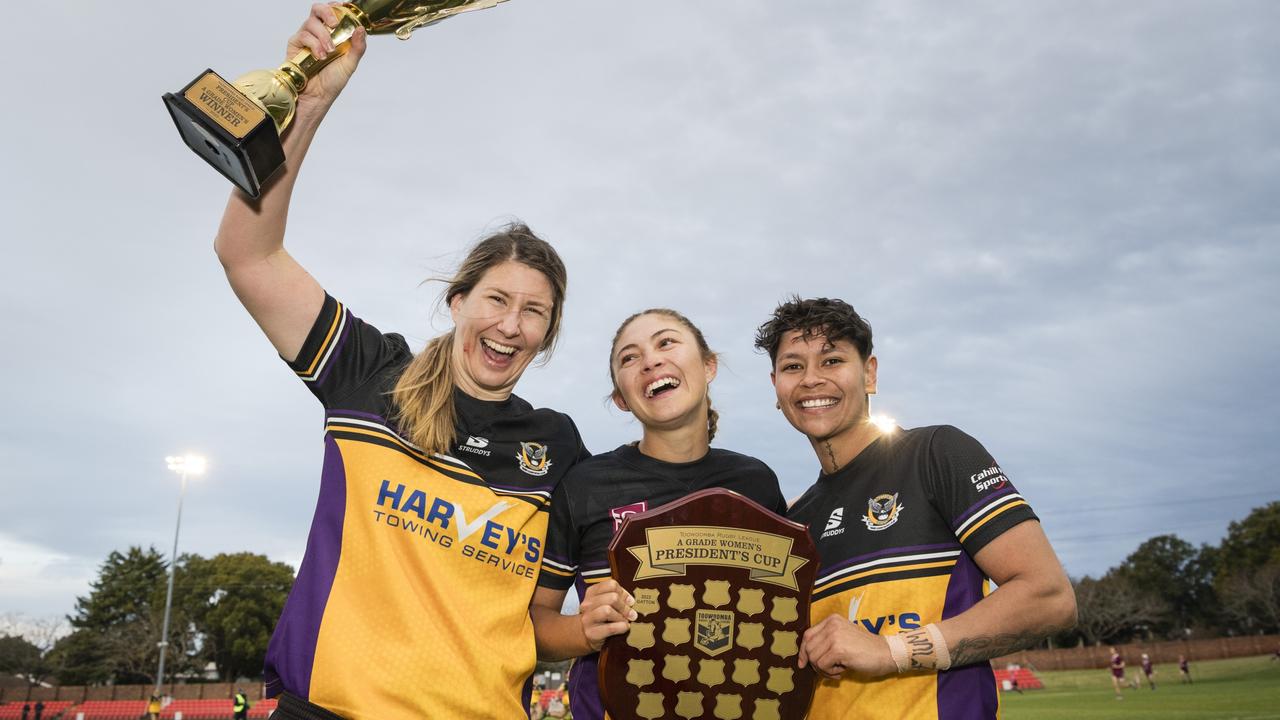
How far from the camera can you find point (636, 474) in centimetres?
378

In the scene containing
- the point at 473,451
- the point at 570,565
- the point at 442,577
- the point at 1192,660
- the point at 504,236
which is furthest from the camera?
the point at 1192,660

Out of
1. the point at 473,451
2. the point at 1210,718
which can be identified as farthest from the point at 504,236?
the point at 1210,718

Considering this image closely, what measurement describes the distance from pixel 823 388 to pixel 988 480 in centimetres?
91

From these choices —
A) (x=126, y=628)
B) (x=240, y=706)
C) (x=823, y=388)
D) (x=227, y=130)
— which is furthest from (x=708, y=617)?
(x=126, y=628)

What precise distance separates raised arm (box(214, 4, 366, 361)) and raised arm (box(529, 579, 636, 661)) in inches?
58.0

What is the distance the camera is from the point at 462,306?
144 inches

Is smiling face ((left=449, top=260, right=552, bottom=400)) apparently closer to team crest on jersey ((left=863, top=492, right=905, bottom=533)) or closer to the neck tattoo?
the neck tattoo

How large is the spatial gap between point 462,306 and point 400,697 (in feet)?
5.57

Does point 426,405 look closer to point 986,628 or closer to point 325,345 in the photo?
point 325,345

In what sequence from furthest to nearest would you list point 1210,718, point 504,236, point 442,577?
point 1210,718
point 504,236
point 442,577

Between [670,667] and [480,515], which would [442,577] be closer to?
[480,515]

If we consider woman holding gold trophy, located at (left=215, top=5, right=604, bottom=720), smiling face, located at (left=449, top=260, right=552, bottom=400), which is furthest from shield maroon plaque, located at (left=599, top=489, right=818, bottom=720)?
smiling face, located at (left=449, top=260, right=552, bottom=400)

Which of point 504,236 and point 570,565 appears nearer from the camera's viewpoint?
point 570,565

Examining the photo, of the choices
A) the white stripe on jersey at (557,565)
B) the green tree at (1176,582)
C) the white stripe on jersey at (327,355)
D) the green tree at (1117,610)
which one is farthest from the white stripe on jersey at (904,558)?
the green tree at (1176,582)
